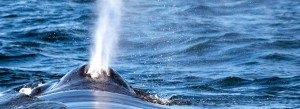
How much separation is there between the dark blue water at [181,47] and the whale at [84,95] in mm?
1323

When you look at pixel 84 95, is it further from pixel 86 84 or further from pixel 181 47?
pixel 181 47

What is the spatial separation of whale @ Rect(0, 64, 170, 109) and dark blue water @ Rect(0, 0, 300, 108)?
132cm

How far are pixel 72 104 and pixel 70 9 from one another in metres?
16.6

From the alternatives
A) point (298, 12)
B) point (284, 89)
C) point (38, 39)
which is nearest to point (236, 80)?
point (284, 89)

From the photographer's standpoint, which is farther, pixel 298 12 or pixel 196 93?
pixel 298 12

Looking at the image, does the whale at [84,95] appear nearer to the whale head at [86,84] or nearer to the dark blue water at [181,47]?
the whale head at [86,84]

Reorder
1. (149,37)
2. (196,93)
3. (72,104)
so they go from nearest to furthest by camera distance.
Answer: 1. (72,104)
2. (196,93)
3. (149,37)

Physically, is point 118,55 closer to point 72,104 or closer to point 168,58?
point 168,58

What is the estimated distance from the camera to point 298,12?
22500mm

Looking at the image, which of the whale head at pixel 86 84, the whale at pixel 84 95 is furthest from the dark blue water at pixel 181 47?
the whale at pixel 84 95

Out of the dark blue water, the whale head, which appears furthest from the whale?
the dark blue water

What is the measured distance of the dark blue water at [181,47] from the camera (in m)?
12.5

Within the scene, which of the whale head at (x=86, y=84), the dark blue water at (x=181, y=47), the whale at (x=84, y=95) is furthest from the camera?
the dark blue water at (x=181, y=47)

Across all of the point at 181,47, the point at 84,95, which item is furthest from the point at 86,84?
the point at 181,47
